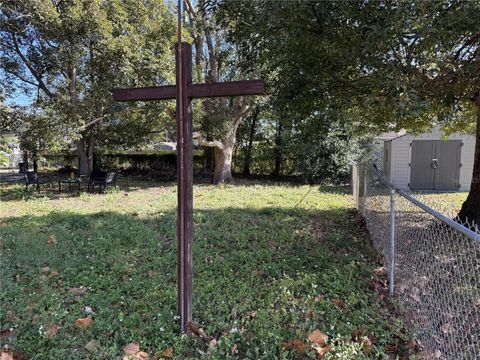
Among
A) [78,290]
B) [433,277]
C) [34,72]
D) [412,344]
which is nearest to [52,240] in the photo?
[78,290]

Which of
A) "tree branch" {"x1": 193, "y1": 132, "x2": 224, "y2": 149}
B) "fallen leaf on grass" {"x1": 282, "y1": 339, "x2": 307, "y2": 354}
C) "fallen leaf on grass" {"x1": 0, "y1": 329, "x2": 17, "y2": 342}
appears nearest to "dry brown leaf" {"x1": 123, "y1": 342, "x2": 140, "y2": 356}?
"fallen leaf on grass" {"x1": 0, "y1": 329, "x2": 17, "y2": 342}

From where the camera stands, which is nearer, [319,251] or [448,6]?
[448,6]

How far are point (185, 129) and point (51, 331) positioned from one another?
5.91 feet

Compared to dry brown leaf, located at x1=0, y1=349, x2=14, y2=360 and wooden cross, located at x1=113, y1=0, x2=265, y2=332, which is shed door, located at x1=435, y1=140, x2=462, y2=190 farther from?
dry brown leaf, located at x1=0, y1=349, x2=14, y2=360

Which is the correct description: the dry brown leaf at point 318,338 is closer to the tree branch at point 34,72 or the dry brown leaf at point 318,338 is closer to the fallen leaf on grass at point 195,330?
the fallen leaf on grass at point 195,330

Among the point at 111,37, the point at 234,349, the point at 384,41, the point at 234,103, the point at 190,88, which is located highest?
the point at 111,37

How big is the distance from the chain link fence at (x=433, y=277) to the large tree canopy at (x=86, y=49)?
8.41m

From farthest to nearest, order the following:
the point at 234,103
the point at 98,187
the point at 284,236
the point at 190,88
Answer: the point at 234,103
the point at 98,187
the point at 284,236
the point at 190,88

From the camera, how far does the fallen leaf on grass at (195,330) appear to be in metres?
2.55

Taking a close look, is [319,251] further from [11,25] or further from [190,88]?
[11,25]

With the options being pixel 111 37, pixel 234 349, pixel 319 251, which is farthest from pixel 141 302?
pixel 111 37

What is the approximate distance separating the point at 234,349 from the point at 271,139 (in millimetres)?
15981

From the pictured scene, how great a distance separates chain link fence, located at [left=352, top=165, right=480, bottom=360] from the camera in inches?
90.6

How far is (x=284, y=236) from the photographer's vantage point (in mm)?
5297
